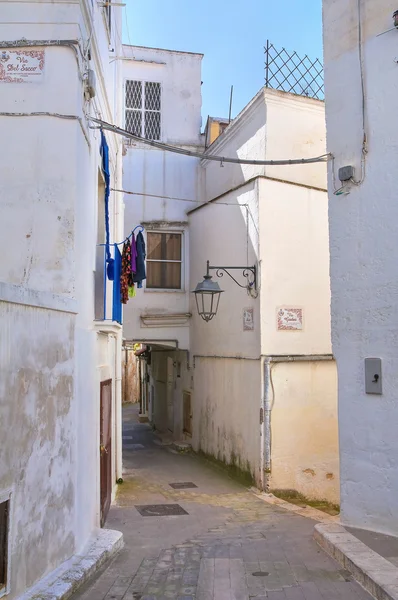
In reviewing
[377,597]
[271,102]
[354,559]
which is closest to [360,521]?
[354,559]

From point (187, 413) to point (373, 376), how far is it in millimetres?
10484

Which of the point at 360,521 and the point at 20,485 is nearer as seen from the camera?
the point at 20,485

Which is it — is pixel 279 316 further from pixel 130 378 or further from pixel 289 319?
pixel 130 378

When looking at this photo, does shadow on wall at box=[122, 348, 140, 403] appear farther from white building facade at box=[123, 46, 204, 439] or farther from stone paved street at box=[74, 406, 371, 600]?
stone paved street at box=[74, 406, 371, 600]

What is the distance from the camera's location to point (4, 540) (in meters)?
4.67

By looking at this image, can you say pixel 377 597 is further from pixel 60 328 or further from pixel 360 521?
pixel 60 328

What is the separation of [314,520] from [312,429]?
125 inches

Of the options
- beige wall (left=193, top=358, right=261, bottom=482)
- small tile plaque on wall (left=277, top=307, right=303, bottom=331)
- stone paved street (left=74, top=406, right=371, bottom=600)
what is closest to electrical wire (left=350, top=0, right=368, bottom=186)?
stone paved street (left=74, top=406, right=371, bottom=600)

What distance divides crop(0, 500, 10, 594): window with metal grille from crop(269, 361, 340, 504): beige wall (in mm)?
7594

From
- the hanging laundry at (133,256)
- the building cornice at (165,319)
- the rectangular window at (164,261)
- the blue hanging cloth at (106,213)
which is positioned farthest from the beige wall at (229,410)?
the blue hanging cloth at (106,213)

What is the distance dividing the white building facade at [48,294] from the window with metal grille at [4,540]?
0.01 metres

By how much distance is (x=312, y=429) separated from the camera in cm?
1197

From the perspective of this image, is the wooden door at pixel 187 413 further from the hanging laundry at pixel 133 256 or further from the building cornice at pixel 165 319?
the hanging laundry at pixel 133 256

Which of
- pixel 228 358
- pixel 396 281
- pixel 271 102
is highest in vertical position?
pixel 271 102
